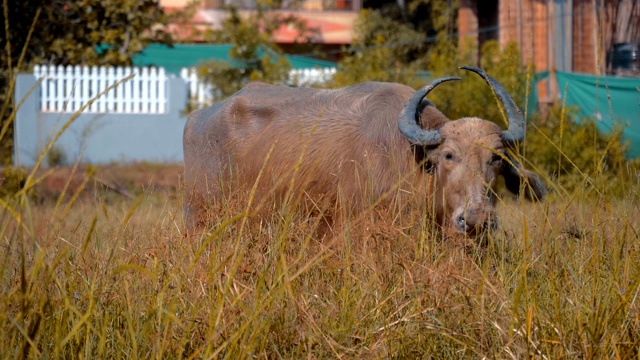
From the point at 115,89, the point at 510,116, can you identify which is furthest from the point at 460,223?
the point at 115,89

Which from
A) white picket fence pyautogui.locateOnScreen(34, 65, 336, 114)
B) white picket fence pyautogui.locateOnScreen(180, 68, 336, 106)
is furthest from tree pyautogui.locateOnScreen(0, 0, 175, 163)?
white picket fence pyautogui.locateOnScreen(180, 68, 336, 106)

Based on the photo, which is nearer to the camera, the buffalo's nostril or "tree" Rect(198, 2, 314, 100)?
the buffalo's nostril

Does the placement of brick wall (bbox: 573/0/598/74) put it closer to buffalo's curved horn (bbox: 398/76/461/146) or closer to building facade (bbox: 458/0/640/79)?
building facade (bbox: 458/0/640/79)

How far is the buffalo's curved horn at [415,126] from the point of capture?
618cm

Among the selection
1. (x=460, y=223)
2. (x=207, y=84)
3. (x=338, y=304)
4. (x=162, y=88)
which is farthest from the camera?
(x=162, y=88)

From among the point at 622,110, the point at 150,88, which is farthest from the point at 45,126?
the point at 622,110

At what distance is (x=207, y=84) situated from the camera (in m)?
18.6

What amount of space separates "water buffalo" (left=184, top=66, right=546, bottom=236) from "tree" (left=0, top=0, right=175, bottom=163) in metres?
11.8

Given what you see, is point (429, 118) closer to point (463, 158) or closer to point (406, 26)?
point (463, 158)

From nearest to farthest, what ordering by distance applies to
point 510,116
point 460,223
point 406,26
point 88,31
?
point 460,223, point 510,116, point 88,31, point 406,26

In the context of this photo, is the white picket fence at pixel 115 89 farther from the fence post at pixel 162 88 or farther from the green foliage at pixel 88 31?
the green foliage at pixel 88 31

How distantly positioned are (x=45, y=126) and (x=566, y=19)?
8985 mm

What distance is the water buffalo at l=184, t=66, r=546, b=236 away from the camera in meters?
5.92

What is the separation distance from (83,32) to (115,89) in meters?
1.24
